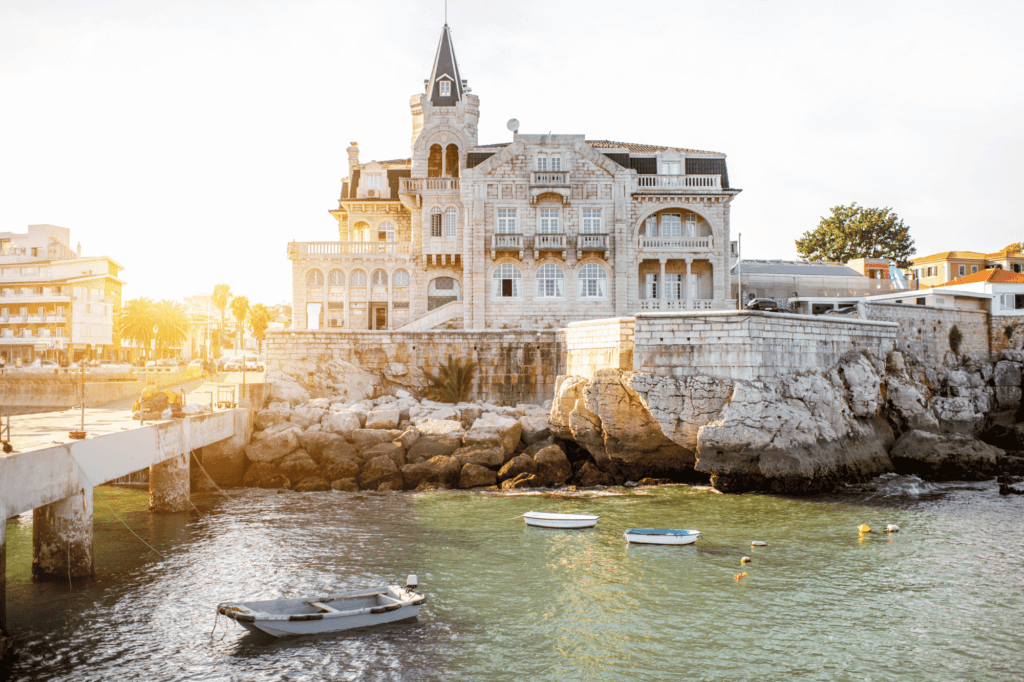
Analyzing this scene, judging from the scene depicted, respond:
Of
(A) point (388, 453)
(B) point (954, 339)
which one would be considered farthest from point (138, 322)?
(B) point (954, 339)

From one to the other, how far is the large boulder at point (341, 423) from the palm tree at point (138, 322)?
1424 inches

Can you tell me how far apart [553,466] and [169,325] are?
4582cm

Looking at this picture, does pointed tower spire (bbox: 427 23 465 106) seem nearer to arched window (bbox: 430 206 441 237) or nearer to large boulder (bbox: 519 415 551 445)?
arched window (bbox: 430 206 441 237)

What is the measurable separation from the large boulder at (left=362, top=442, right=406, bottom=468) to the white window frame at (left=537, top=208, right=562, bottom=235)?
64.7 ft

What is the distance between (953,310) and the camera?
130 ft

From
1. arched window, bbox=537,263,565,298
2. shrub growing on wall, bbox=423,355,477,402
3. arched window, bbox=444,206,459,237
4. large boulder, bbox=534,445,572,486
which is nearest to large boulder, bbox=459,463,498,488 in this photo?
large boulder, bbox=534,445,572,486

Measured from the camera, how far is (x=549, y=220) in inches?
1679

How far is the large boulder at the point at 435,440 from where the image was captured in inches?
1072

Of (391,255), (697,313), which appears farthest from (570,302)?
(697,313)

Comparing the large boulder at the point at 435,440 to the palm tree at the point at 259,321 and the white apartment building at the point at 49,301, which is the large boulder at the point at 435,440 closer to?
the white apartment building at the point at 49,301

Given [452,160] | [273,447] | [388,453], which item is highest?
[452,160]

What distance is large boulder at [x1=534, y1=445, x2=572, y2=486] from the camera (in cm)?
2623

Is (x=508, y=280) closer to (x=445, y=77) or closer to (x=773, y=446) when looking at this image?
(x=445, y=77)

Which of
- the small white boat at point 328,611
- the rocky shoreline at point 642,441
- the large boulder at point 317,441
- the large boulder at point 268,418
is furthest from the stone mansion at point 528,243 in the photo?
the small white boat at point 328,611
